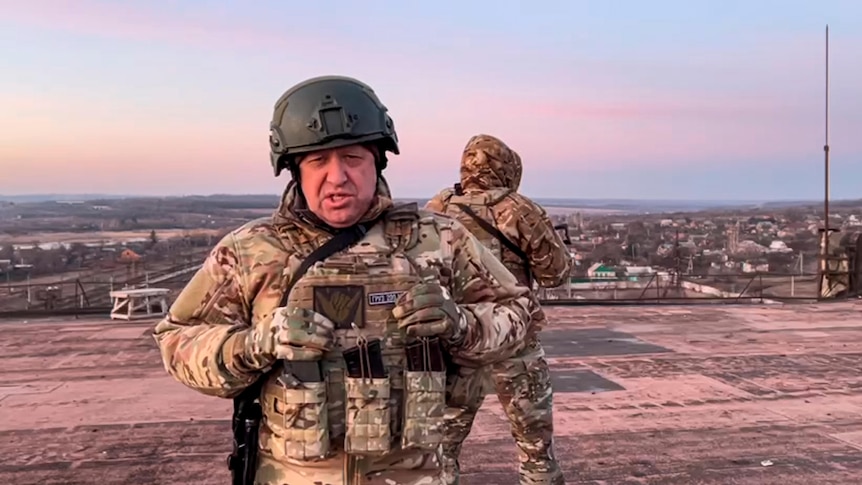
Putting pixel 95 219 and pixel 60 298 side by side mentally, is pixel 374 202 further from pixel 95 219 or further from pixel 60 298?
pixel 95 219

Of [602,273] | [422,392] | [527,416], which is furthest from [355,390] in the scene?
[602,273]

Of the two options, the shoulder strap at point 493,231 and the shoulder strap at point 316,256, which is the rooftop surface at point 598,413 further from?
the shoulder strap at point 316,256

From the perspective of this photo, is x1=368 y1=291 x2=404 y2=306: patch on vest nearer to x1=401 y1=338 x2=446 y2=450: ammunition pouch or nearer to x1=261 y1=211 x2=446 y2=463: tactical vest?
x1=261 y1=211 x2=446 y2=463: tactical vest

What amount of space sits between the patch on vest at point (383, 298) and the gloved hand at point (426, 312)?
2.7 inches

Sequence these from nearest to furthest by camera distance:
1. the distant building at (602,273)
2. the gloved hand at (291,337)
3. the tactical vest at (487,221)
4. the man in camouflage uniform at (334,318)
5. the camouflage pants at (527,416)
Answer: the gloved hand at (291,337)
the man in camouflage uniform at (334,318)
the camouflage pants at (527,416)
the tactical vest at (487,221)
the distant building at (602,273)

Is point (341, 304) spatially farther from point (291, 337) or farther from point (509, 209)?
point (509, 209)

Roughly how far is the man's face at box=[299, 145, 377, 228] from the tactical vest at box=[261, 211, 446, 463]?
12cm

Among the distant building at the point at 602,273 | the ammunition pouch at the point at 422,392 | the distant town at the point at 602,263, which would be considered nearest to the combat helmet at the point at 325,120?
the ammunition pouch at the point at 422,392

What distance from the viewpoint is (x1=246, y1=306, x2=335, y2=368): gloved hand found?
1.89 meters

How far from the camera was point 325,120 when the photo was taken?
83.1 inches

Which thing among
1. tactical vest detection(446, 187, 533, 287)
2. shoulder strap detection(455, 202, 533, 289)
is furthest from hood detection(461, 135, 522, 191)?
shoulder strap detection(455, 202, 533, 289)

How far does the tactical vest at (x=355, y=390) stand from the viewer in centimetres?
200

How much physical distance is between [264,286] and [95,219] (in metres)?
63.0

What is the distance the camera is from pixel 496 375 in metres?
3.91
